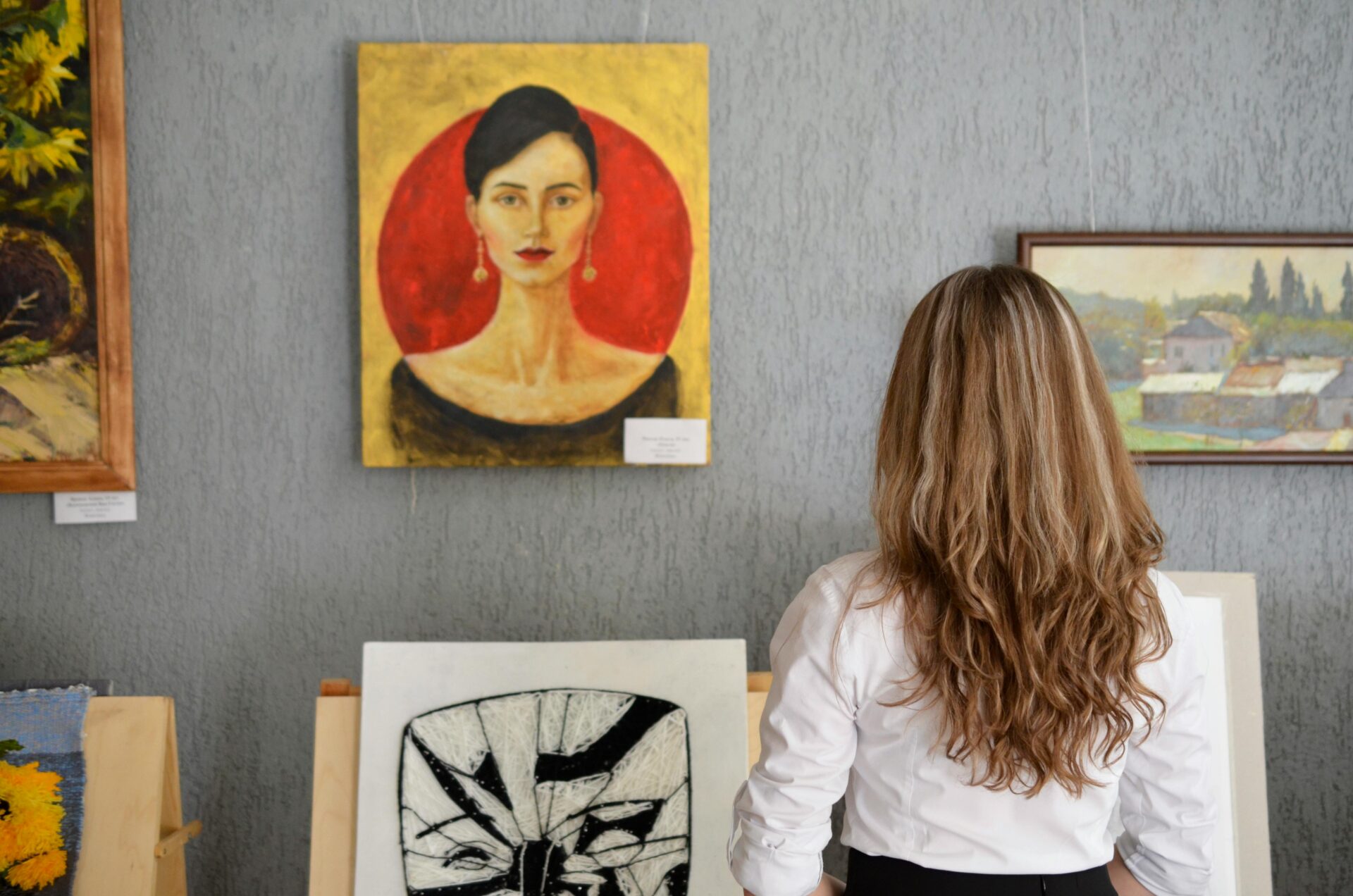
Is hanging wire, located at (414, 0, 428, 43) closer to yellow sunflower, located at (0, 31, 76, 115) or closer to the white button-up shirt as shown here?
yellow sunflower, located at (0, 31, 76, 115)

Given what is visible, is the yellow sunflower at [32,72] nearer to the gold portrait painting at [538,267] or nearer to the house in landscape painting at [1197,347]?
the gold portrait painting at [538,267]

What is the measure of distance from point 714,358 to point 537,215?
45 centimetres

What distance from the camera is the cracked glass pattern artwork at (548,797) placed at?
1525 mm

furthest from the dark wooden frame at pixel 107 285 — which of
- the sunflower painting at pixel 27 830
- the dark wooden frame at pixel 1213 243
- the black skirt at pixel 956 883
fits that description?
the dark wooden frame at pixel 1213 243

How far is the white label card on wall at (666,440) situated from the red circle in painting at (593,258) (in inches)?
5.7

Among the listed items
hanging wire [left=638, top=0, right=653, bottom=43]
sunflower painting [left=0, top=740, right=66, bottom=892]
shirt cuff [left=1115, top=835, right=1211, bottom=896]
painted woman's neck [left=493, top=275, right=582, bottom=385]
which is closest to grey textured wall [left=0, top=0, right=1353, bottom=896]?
hanging wire [left=638, top=0, right=653, bottom=43]

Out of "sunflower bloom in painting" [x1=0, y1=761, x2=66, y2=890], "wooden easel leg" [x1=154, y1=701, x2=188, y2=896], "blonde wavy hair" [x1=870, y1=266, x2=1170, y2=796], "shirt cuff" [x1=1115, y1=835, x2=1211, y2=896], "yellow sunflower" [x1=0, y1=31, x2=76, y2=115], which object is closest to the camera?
"blonde wavy hair" [x1=870, y1=266, x2=1170, y2=796]

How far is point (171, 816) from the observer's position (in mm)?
1607

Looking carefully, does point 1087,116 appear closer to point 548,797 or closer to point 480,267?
point 480,267

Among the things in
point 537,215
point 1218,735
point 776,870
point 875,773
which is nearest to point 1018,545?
point 875,773

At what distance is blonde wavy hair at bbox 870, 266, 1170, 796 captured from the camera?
927 mm

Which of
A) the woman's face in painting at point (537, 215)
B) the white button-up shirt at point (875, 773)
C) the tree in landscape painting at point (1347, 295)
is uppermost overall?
the woman's face in painting at point (537, 215)

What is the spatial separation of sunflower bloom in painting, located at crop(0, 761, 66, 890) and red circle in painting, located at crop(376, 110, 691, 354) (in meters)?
0.95

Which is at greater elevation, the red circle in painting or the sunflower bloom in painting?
the red circle in painting
